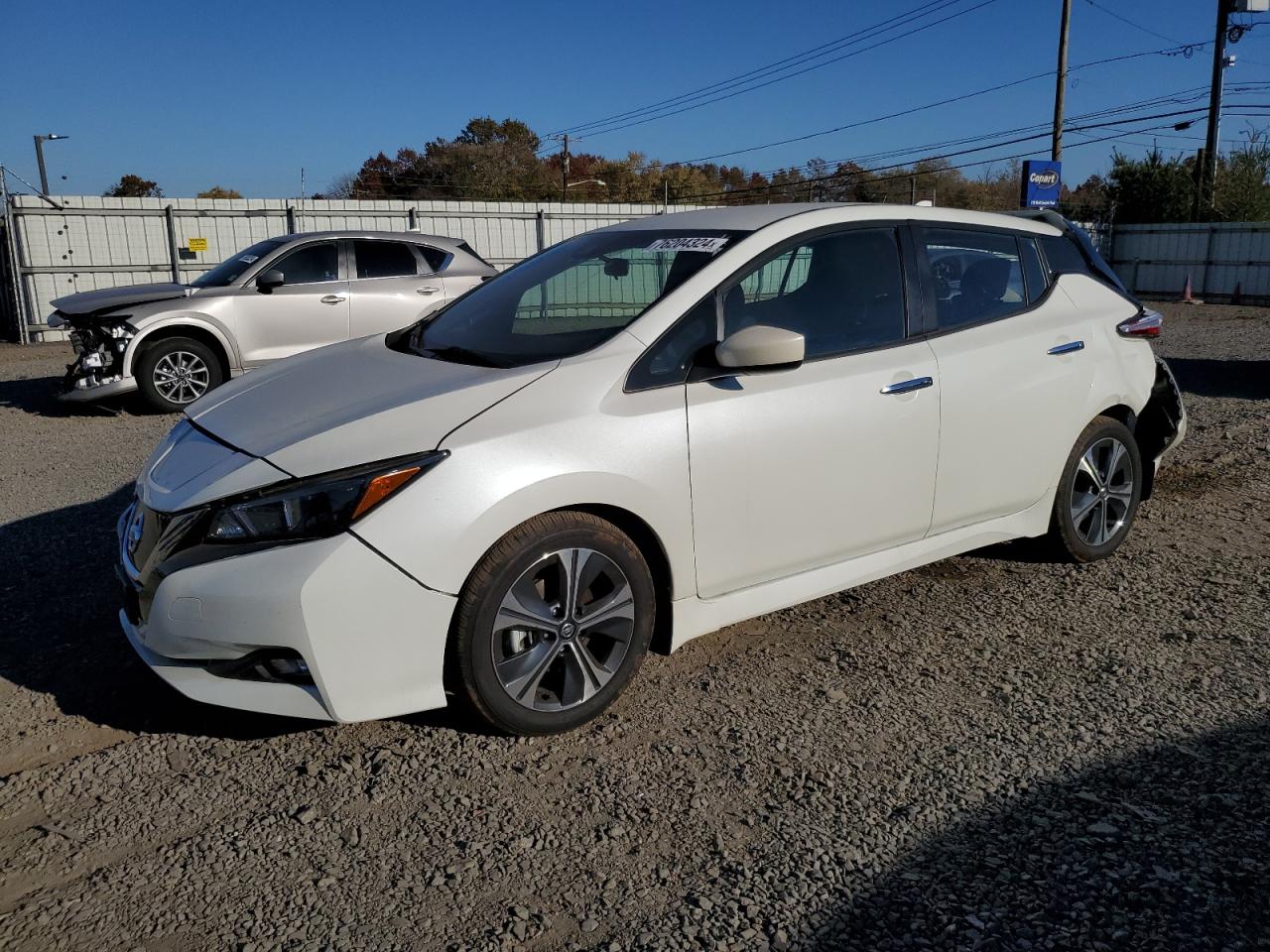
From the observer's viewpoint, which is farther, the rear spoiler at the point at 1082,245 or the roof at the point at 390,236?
the roof at the point at 390,236

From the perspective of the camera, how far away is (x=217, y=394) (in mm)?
4027

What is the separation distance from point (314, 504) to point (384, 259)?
8.21 m

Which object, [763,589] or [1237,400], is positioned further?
[1237,400]

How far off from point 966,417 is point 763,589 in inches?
46.3

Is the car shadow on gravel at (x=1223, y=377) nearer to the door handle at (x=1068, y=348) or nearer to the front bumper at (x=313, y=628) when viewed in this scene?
the door handle at (x=1068, y=348)

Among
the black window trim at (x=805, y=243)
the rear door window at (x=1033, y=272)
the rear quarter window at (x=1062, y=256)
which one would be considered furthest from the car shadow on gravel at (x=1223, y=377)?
the black window trim at (x=805, y=243)

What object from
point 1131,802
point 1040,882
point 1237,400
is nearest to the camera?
point 1040,882

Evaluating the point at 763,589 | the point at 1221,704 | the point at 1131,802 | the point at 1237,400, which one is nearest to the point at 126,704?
the point at 763,589

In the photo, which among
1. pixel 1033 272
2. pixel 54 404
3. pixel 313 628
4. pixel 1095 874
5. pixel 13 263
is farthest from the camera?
pixel 13 263

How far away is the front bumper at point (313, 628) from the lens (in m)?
2.90

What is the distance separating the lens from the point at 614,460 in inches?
129

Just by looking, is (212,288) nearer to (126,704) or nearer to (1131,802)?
(126,704)

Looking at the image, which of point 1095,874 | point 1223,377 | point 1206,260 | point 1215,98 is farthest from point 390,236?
point 1215,98

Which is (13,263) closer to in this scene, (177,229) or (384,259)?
(177,229)
